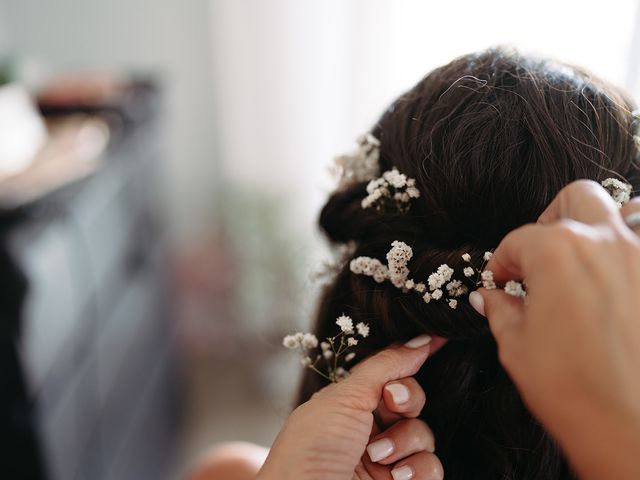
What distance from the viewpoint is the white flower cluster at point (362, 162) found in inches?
28.5

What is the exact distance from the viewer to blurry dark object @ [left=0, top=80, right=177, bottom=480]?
1.02 meters

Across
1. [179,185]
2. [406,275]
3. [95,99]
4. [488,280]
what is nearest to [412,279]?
[406,275]

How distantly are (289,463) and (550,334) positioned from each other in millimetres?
324

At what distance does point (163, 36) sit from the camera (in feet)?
7.01

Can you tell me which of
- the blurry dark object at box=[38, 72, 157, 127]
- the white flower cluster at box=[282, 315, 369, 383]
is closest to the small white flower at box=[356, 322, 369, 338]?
the white flower cluster at box=[282, 315, 369, 383]

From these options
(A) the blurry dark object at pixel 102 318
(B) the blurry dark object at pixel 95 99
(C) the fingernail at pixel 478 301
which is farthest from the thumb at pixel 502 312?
(B) the blurry dark object at pixel 95 99

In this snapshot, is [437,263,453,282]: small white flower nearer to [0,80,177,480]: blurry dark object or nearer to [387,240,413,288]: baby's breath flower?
[387,240,413,288]: baby's breath flower

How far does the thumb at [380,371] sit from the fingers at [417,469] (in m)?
0.09

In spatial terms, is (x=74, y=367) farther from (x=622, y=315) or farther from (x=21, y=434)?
(x=622, y=315)

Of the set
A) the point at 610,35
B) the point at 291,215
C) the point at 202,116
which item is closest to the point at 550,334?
the point at 610,35

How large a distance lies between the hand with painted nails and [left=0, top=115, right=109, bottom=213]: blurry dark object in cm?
70

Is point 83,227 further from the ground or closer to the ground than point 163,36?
closer to the ground

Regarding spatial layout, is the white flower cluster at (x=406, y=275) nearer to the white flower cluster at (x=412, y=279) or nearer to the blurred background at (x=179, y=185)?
the white flower cluster at (x=412, y=279)

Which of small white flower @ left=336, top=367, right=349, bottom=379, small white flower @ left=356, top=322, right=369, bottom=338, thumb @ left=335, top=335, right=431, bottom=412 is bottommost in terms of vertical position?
small white flower @ left=336, top=367, right=349, bottom=379
